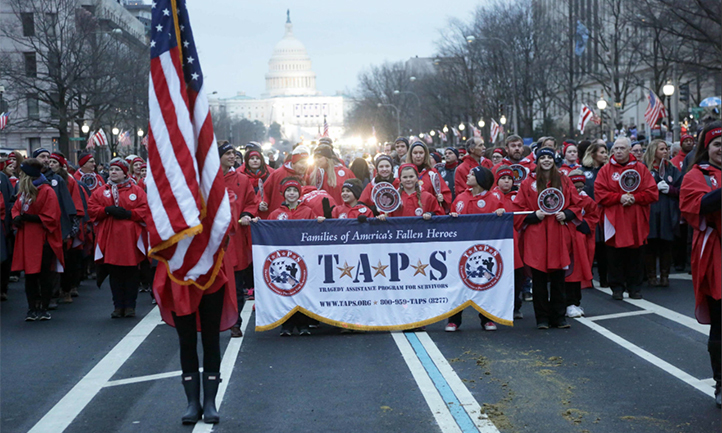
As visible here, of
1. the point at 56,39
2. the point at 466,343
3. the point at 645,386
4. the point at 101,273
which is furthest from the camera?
the point at 56,39

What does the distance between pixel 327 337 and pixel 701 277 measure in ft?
13.4

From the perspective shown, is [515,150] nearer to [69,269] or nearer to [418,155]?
[418,155]

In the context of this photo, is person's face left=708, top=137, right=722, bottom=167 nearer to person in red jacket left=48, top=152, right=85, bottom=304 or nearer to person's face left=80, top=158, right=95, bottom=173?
person in red jacket left=48, top=152, right=85, bottom=304

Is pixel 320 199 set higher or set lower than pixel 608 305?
higher

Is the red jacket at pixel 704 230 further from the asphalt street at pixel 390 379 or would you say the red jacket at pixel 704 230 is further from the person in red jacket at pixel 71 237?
the person in red jacket at pixel 71 237

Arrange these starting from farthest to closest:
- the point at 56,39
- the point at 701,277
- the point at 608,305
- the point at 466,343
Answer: the point at 56,39 < the point at 608,305 < the point at 466,343 < the point at 701,277

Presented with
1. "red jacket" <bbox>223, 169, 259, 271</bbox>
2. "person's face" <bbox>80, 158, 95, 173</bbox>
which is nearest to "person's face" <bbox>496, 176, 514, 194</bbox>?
"red jacket" <bbox>223, 169, 259, 271</bbox>

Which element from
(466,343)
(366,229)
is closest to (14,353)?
(366,229)

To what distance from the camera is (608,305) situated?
10.8m

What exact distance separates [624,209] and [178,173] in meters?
7.20

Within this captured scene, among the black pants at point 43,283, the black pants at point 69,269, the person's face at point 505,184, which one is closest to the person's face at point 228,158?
the black pants at point 43,283

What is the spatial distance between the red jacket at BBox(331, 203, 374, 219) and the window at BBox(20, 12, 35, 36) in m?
38.4

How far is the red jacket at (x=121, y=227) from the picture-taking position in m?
10.6

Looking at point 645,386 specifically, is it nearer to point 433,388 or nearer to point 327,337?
point 433,388
